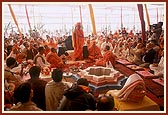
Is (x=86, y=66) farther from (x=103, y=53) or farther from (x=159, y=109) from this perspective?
(x=159, y=109)

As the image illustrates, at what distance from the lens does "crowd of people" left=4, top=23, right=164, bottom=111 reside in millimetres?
2229

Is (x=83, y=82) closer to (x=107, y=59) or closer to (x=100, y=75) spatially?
(x=100, y=75)

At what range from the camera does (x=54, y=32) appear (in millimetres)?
2295

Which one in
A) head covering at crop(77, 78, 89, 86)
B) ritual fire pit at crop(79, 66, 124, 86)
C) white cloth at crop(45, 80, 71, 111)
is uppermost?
ritual fire pit at crop(79, 66, 124, 86)

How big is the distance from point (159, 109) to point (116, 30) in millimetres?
596

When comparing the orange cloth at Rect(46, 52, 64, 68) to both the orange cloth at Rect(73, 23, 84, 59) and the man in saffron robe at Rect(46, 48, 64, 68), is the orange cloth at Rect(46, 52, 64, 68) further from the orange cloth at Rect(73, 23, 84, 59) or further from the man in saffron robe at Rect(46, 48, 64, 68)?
the orange cloth at Rect(73, 23, 84, 59)

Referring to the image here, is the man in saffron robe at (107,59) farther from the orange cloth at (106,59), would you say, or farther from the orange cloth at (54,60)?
the orange cloth at (54,60)

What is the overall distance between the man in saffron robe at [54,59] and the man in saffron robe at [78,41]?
0.11m

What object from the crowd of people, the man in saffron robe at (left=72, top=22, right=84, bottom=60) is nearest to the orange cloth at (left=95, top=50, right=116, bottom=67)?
the crowd of people

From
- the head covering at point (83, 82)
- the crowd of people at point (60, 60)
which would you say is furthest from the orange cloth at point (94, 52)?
the head covering at point (83, 82)

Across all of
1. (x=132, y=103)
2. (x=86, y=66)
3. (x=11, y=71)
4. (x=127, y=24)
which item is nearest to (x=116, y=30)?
(x=127, y=24)

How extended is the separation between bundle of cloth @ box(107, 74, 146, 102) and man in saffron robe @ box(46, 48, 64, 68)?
0.39 meters

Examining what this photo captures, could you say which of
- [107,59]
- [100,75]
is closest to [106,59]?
[107,59]

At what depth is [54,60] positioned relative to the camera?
91.1 inches
